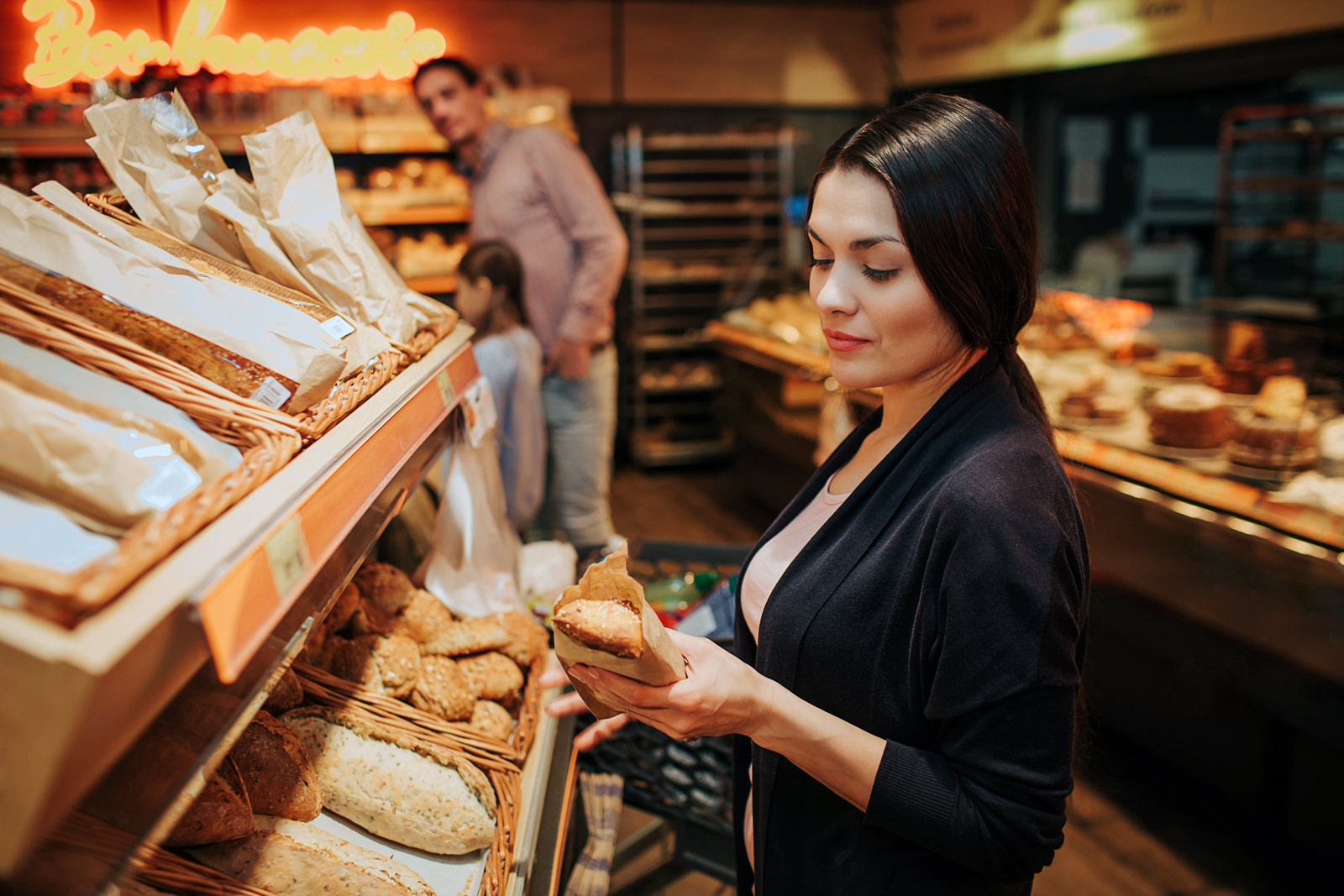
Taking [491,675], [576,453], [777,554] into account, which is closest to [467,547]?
[491,675]

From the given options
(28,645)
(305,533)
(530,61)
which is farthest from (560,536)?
(530,61)

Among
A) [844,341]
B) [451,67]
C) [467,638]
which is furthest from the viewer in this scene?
[451,67]

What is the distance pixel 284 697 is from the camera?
1187 mm

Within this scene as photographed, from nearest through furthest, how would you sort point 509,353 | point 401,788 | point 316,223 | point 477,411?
point 401,788, point 316,223, point 477,411, point 509,353

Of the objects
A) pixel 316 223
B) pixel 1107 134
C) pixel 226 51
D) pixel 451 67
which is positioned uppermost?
pixel 226 51

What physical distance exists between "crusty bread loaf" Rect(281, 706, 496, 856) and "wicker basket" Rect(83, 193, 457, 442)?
1.50 ft

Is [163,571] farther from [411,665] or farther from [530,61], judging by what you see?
[530,61]

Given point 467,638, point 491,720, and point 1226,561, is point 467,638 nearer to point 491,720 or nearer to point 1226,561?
point 491,720

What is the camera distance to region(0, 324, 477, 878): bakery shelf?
1.59 ft

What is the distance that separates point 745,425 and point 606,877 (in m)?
3.63

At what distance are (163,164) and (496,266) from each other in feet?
5.84

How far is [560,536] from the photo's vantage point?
3.59 meters

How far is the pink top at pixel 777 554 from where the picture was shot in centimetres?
119

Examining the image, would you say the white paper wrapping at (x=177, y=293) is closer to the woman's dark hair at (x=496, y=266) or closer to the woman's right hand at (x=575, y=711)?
the woman's right hand at (x=575, y=711)
